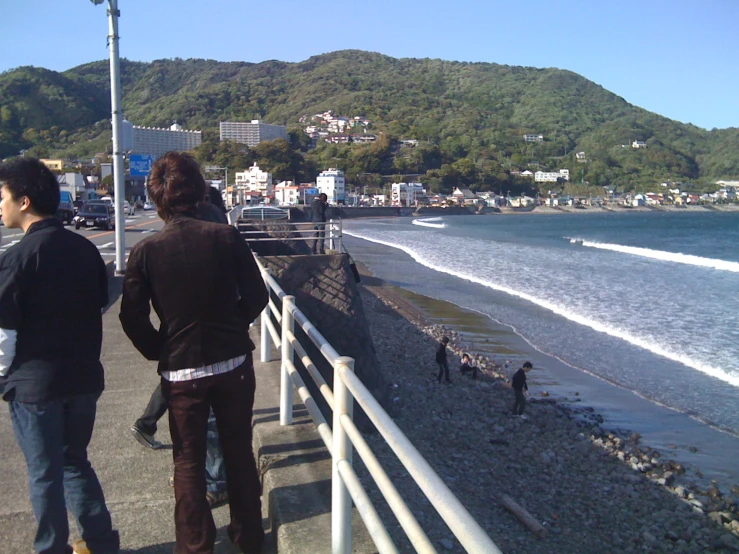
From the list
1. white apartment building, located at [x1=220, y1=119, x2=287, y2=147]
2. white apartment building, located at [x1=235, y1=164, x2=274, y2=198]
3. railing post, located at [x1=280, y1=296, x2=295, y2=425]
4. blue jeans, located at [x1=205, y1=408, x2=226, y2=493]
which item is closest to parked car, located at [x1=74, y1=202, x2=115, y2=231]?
railing post, located at [x1=280, y1=296, x2=295, y2=425]

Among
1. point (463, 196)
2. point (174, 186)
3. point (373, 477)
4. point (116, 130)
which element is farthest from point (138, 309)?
point (463, 196)

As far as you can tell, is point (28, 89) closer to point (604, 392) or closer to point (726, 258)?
point (726, 258)

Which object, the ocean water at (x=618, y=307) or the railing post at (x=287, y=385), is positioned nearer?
the railing post at (x=287, y=385)

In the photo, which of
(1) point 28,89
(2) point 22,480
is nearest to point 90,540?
(2) point 22,480

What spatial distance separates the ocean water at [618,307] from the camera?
1213cm

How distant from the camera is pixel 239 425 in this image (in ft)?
9.07

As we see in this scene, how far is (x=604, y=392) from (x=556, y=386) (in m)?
0.78

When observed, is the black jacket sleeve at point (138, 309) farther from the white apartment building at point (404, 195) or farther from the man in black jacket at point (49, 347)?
the white apartment building at point (404, 195)

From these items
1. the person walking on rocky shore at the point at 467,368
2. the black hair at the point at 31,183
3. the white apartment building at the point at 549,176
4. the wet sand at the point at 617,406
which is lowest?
the wet sand at the point at 617,406

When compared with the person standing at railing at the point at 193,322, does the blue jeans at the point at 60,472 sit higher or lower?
lower

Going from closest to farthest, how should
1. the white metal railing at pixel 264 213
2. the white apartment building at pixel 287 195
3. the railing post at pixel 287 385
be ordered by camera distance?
the railing post at pixel 287 385 < the white metal railing at pixel 264 213 < the white apartment building at pixel 287 195

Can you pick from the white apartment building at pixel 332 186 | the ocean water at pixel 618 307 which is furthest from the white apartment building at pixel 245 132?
the ocean water at pixel 618 307

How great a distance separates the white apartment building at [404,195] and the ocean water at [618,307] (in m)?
83.7

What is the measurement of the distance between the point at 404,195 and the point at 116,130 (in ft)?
376
